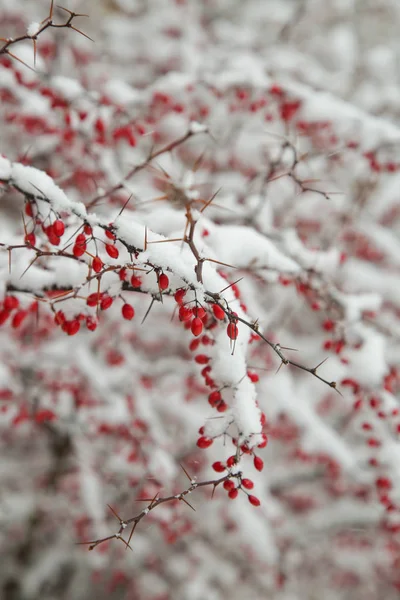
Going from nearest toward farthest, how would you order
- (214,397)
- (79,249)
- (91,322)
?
(79,249) → (214,397) → (91,322)

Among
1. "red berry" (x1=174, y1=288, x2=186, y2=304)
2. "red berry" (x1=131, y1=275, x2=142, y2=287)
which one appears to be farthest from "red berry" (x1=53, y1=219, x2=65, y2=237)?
"red berry" (x1=174, y1=288, x2=186, y2=304)

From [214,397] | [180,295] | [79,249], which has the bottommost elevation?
[214,397]

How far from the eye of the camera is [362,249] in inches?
223

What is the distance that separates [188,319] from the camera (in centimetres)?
139

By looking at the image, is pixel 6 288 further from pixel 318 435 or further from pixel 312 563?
pixel 312 563

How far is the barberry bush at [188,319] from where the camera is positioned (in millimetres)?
1590

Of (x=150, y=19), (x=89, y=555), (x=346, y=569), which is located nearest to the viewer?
(x=89, y=555)

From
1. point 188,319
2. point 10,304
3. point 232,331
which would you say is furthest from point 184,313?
point 10,304

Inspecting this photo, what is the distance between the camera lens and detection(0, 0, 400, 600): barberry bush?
1.59 metres

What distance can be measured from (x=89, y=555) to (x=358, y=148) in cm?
494

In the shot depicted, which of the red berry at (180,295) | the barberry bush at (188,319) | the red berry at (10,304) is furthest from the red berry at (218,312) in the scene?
the red berry at (10,304)

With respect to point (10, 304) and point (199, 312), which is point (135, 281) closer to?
point (199, 312)

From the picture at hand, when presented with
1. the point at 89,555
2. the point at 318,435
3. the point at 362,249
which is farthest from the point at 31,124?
the point at 89,555

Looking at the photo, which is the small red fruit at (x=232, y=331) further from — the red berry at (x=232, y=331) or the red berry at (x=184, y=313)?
the red berry at (x=184, y=313)
